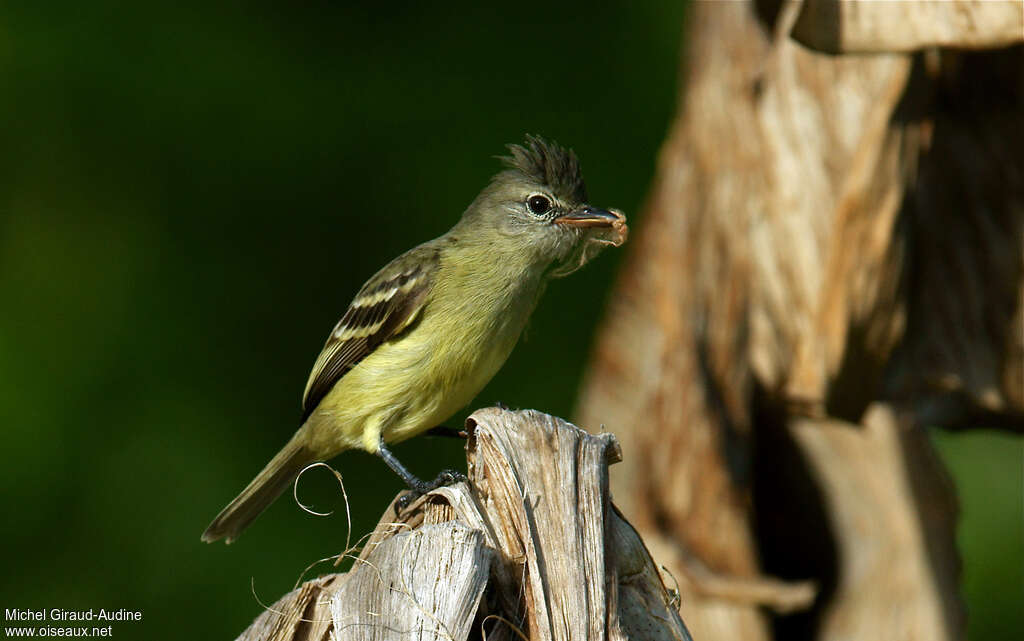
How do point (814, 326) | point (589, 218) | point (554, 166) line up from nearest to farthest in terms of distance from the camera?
point (589, 218) → point (554, 166) → point (814, 326)

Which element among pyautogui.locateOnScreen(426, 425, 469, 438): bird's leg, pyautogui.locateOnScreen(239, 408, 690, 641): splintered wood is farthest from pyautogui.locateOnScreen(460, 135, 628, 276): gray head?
pyautogui.locateOnScreen(239, 408, 690, 641): splintered wood

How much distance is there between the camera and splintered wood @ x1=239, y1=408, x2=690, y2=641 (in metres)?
1.92

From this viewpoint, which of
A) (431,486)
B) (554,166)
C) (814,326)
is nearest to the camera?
(431,486)

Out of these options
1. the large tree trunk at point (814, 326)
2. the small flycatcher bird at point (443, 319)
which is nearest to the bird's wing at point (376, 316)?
the small flycatcher bird at point (443, 319)

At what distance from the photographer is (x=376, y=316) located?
13.7ft

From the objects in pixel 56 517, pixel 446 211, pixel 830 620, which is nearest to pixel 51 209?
pixel 56 517

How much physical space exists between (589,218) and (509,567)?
2.17 m

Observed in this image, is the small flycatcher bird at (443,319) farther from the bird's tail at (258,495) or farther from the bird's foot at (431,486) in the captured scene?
the bird's foot at (431,486)

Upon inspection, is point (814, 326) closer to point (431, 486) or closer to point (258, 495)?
point (431, 486)

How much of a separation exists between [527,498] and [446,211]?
4491 mm

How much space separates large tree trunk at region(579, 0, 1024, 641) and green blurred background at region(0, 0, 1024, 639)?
149 cm

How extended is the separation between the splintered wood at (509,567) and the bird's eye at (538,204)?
2047 millimetres

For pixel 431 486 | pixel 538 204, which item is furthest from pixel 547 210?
pixel 431 486

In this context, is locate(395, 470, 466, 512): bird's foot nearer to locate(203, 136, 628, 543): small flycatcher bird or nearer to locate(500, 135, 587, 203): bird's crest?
locate(203, 136, 628, 543): small flycatcher bird
